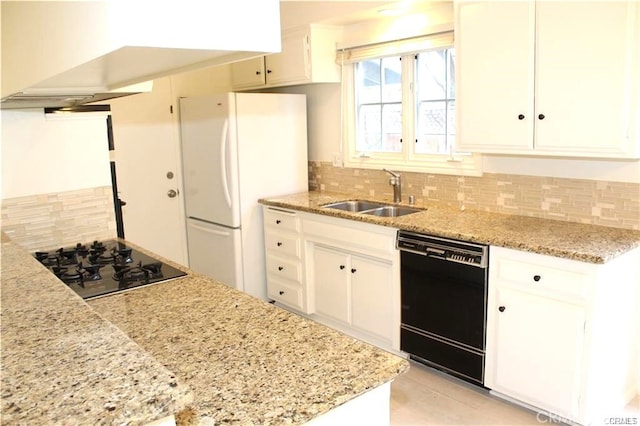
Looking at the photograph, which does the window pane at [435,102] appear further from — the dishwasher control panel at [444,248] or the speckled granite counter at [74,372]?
the speckled granite counter at [74,372]

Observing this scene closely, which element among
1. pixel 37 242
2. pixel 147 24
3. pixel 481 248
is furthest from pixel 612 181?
pixel 37 242

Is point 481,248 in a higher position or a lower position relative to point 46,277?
lower

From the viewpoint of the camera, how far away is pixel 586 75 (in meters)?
2.46

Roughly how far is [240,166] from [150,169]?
3.08ft

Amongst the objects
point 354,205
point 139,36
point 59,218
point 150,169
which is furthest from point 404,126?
point 139,36

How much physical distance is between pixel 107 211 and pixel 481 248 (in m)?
1.97

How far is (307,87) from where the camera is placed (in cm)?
455

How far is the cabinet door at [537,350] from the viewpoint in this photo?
244cm

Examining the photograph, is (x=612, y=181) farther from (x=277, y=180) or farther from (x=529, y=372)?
(x=277, y=180)

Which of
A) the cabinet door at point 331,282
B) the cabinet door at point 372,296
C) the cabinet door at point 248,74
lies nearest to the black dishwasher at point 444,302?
the cabinet door at point 372,296

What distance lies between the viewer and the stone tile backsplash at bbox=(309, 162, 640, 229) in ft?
9.02

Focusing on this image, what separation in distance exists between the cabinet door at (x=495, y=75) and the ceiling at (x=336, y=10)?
0.55 meters

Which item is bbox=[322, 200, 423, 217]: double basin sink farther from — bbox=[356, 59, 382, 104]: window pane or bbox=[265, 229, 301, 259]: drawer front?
bbox=[356, 59, 382, 104]: window pane

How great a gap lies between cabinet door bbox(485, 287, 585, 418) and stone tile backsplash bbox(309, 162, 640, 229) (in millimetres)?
670
